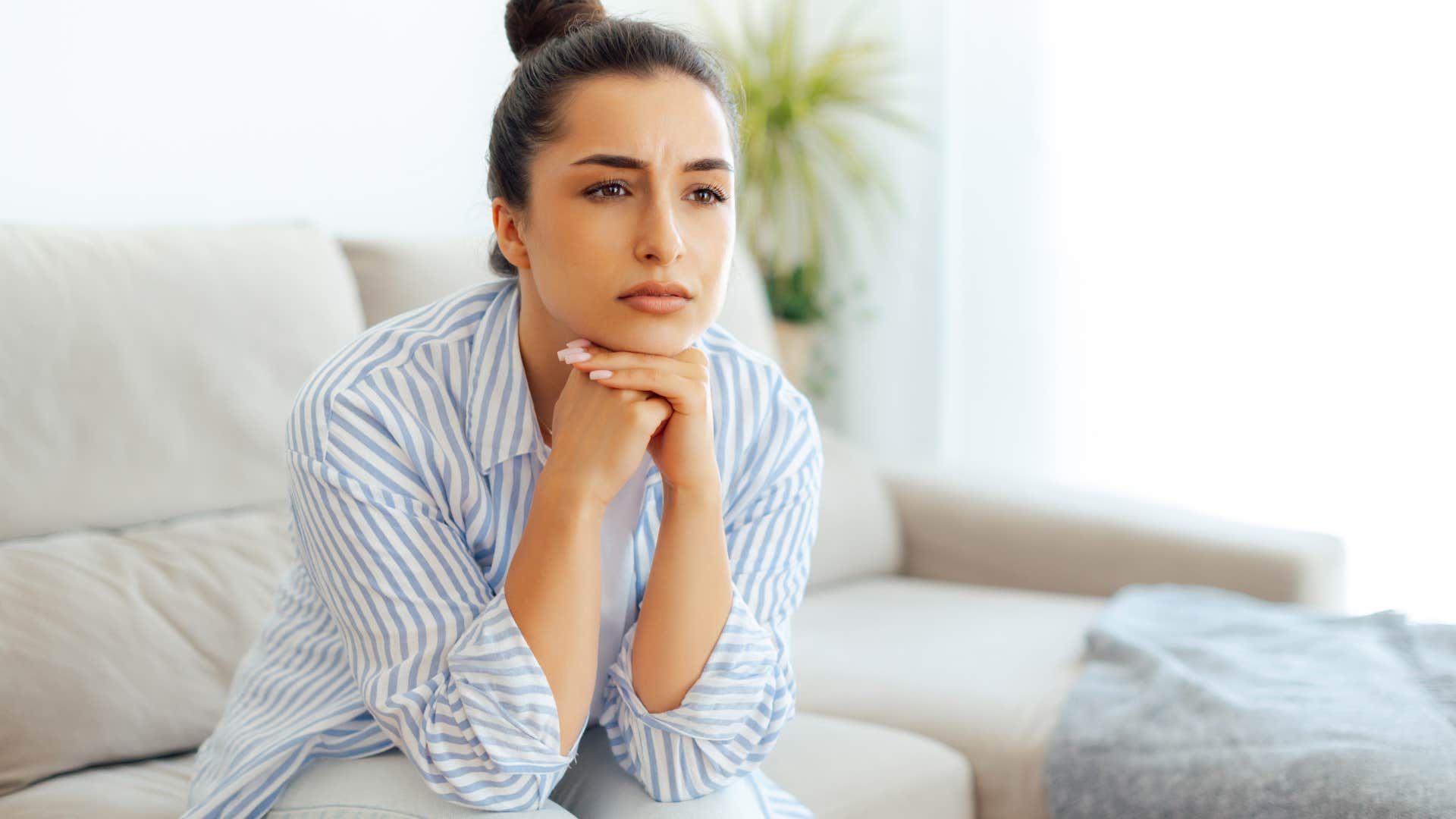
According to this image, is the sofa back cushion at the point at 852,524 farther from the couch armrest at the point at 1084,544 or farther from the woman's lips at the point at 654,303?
the woman's lips at the point at 654,303

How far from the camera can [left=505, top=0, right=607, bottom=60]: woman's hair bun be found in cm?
119

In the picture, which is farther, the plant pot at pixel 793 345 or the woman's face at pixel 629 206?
the plant pot at pixel 793 345

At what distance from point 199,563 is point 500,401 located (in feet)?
1.79

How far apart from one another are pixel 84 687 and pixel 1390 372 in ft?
7.30

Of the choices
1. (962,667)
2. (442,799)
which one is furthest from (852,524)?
(442,799)

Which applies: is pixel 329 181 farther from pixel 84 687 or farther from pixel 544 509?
pixel 544 509

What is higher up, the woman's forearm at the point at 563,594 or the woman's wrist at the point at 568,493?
the woman's wrist at the point at 568,493

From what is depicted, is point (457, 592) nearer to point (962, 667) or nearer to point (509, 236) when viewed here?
point (509, 236)

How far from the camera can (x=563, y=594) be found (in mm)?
1049

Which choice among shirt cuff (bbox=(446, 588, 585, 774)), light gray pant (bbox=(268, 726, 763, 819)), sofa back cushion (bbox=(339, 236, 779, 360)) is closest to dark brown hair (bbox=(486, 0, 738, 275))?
shirt cuff (bbox=(446, 588, 585, 774))

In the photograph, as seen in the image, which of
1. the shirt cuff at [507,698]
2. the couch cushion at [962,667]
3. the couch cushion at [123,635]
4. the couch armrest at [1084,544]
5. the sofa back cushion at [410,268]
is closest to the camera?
the shirt cuff at [507,698]

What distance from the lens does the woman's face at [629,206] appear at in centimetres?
105

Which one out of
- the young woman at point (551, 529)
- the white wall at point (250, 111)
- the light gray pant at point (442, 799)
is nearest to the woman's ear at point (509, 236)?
the young woman at point (551, 529)

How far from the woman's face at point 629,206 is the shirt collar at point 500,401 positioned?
0.27 feet
